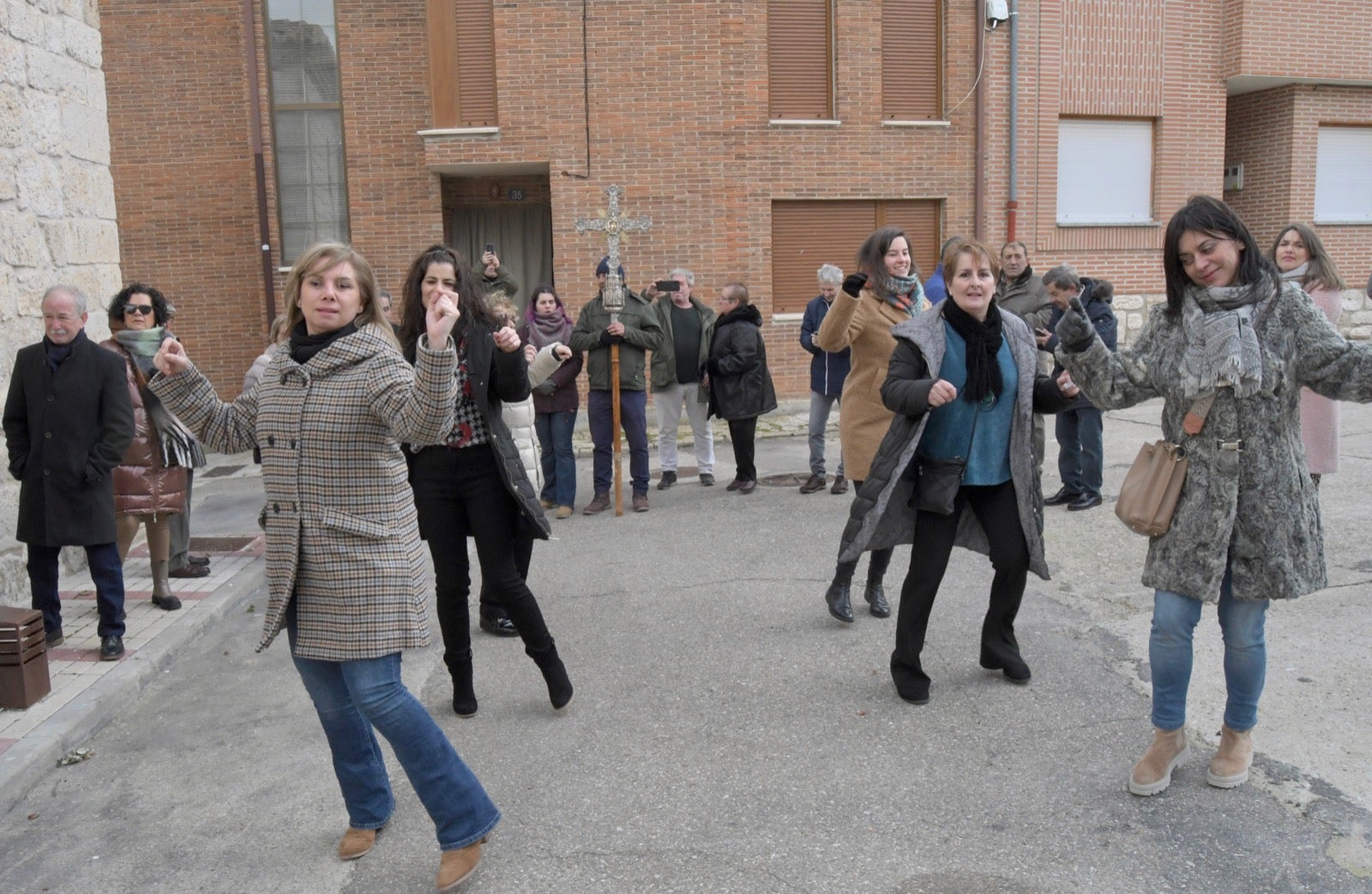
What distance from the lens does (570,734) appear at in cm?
451

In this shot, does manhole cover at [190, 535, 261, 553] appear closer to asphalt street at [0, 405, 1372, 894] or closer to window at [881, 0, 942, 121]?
asphalt street at [0, 405, 1372, 894]

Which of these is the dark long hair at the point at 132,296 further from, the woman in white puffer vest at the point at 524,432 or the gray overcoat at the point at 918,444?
the gray overcoat at the point at 918,444

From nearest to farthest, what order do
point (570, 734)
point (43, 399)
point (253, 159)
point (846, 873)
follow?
point (846, 873) < point (570, 734) < point (43, 399) < point (253, 159)

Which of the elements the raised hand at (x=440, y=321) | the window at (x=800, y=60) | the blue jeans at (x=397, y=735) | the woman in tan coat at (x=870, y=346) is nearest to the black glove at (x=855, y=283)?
the woman in tan coat at (x=870, y=346)

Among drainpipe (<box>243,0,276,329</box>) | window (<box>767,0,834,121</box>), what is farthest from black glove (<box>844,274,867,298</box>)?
drainpipe (<box>243,0,276,329</box>)

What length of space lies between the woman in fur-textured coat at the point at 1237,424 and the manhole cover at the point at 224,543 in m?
6.68

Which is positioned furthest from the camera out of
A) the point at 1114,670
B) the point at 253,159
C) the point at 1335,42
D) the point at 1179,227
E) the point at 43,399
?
the point at 1335,42

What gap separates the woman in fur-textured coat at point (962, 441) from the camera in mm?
4512

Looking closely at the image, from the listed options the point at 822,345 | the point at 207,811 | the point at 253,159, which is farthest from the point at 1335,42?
the point at 207,811

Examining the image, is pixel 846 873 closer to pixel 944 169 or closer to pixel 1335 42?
pixel 944 169

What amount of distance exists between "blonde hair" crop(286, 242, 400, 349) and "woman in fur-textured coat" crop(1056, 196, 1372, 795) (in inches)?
99.9

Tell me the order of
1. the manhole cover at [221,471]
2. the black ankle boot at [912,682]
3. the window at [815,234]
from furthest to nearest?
the window at [815,234] < the manhole cover at [221,471] < the black ankle boot at [912,682]

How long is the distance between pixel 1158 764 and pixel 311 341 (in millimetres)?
3099

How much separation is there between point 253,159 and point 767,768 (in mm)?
12706
